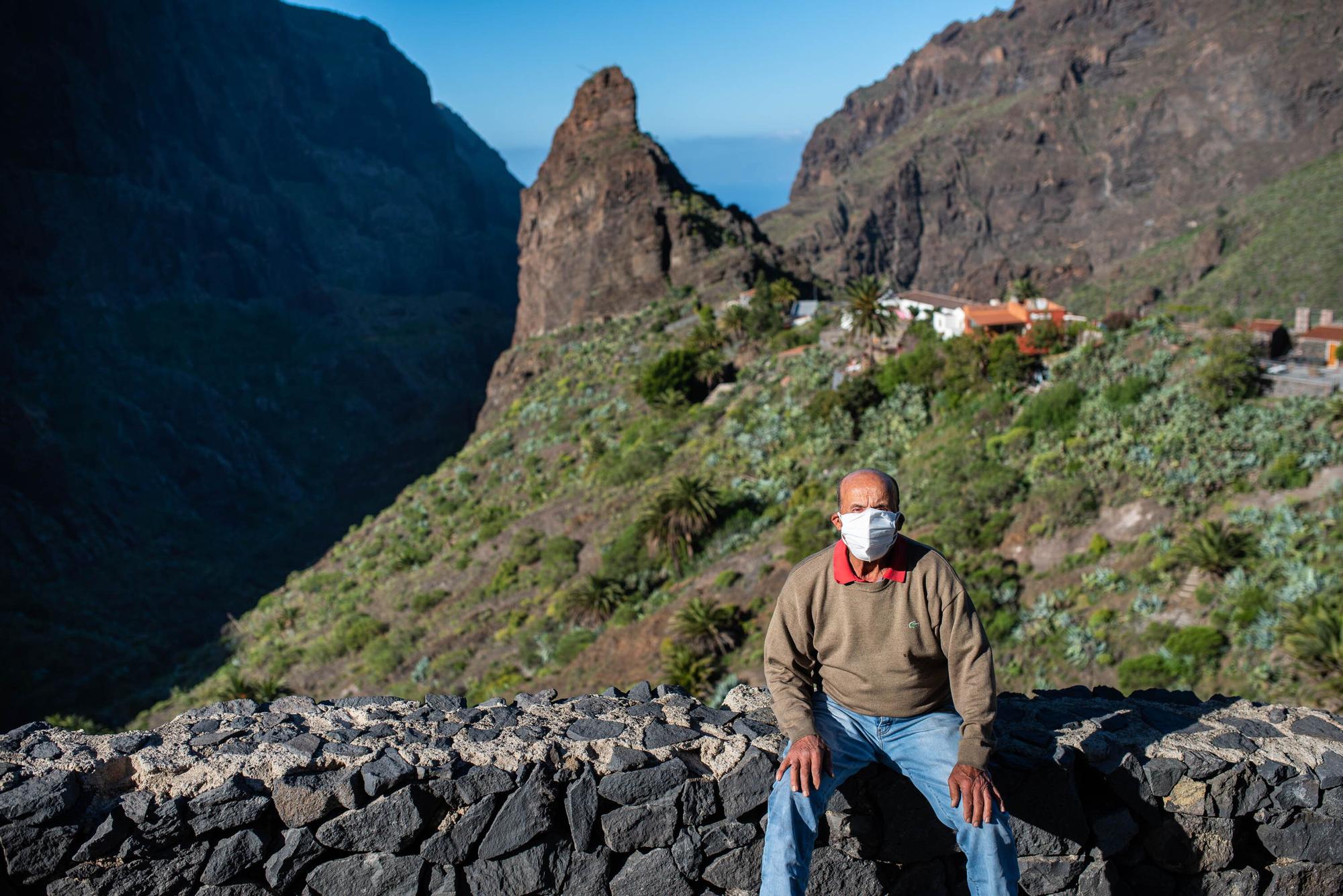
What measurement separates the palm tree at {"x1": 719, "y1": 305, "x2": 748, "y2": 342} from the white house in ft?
20.5

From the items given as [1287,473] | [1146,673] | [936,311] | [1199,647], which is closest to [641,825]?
[1146,673]

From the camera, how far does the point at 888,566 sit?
3.98m

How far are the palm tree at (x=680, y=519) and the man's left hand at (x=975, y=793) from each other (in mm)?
27550

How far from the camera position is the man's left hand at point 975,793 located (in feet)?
11.9

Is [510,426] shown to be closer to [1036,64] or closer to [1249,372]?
[1249,372]

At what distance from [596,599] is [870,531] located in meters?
27.1

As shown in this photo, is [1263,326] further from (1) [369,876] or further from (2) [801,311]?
(1) [369,876]

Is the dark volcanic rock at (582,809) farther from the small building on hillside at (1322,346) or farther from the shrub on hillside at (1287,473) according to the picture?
the small building on hillside at (1322,346)

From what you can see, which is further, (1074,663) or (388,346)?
(388,346)

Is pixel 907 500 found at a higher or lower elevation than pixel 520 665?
higher

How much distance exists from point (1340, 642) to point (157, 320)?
329ft

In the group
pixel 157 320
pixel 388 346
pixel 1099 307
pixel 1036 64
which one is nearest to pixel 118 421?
pixel 157 320

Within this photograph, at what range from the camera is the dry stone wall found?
3.88 metres

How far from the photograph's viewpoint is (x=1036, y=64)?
6875 inches
